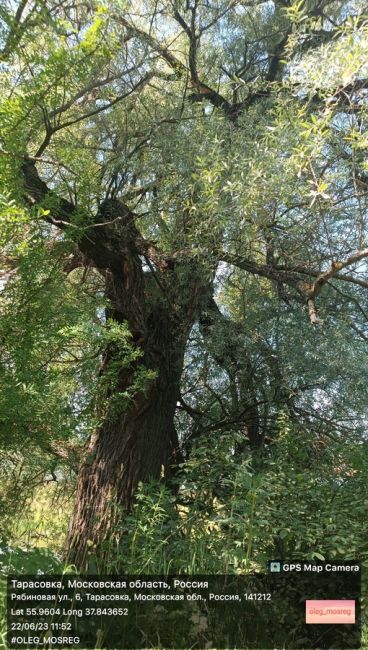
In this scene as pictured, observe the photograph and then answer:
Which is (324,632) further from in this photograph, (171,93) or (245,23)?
(245,23)

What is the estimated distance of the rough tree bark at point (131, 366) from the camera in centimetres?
416

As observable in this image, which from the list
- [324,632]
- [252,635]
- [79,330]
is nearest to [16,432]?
[79,330]

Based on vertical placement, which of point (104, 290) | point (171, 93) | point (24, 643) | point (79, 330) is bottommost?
point (24, 643)

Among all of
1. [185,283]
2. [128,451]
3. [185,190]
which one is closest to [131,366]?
[128,451]

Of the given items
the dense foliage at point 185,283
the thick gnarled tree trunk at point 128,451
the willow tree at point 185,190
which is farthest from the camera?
the thick gnarled tree trunk at point 128,451

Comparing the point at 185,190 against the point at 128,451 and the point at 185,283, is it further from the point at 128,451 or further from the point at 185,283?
the point at 128,451

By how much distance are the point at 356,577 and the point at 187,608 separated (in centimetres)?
93

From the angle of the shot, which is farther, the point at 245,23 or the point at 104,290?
the point at 245,23

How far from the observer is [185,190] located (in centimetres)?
448

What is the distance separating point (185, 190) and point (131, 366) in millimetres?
1414

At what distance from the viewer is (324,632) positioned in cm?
298

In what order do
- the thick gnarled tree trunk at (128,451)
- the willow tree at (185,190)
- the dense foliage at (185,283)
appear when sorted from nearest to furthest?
the dense foliage at (185,283) → the willow tree at (185,190) → the thick gnarled tree trunk at (128,451)

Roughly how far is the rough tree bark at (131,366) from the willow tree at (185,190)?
0.01 meters

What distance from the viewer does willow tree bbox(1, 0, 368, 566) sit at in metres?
3.62
